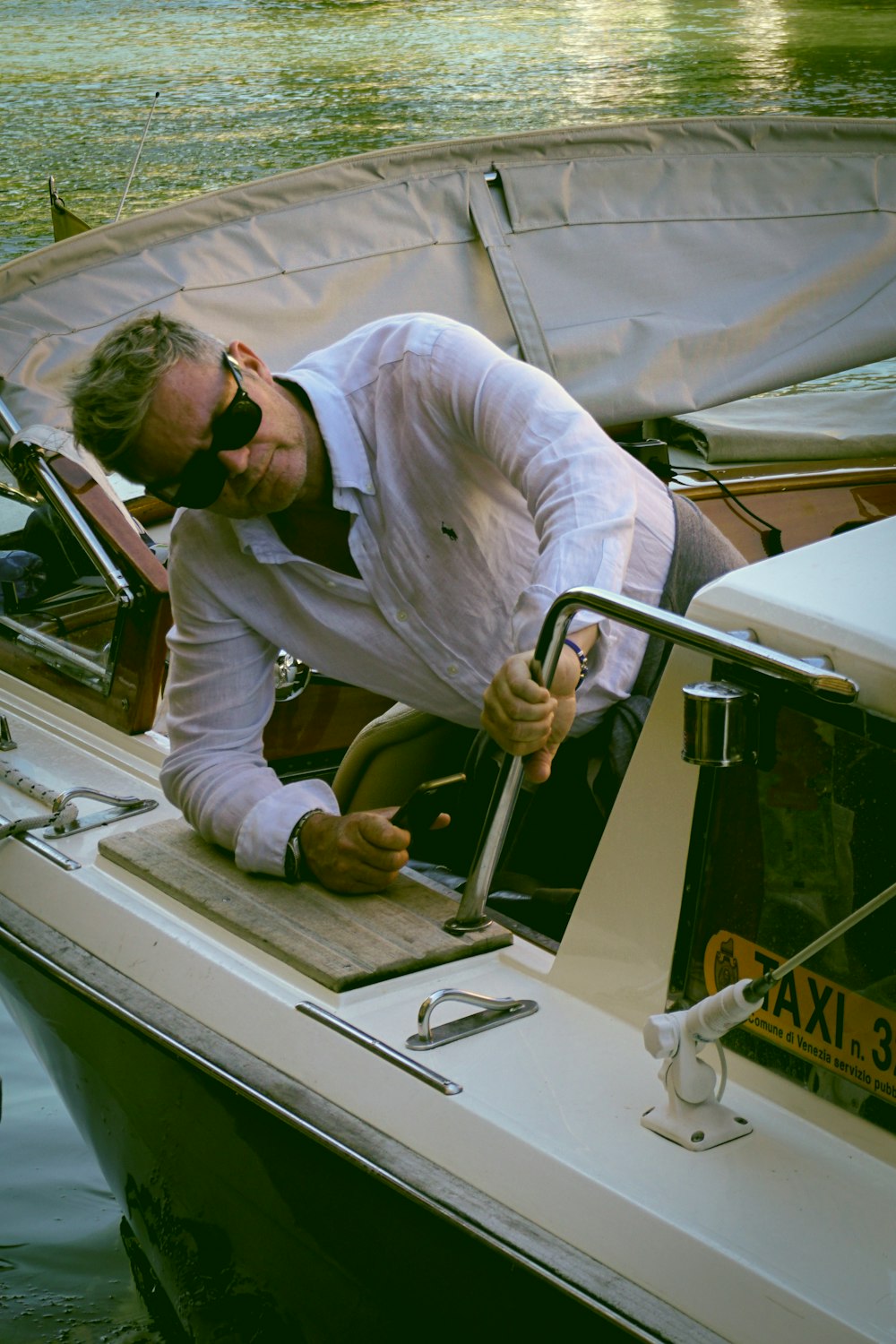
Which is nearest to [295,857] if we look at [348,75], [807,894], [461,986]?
[461,986]

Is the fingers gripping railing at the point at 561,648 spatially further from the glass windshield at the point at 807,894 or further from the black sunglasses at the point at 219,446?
the black sunglasses at the point at 219,446

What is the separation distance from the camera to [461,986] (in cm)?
161

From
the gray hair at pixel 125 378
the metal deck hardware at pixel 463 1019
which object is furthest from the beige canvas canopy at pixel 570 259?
the metal deck hardware at pixel 463 1019

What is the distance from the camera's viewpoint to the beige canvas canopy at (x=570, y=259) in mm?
2957

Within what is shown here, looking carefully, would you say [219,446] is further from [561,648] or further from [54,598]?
[54,598]

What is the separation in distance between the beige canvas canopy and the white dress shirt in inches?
40.3

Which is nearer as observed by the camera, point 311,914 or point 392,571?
point 311,914

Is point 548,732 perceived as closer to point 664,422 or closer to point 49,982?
point 49,982

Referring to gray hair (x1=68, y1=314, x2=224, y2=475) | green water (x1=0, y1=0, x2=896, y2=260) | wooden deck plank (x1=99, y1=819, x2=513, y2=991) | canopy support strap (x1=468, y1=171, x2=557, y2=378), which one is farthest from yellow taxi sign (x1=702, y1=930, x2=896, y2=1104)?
green water (x1=0, y1=0, x2=896, y2=260)

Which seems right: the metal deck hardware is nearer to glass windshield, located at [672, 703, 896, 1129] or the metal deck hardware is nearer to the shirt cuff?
glass windshield, located at [672, 703, 896, 1129]

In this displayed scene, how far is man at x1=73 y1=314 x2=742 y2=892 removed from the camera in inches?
68.4

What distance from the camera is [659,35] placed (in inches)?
653

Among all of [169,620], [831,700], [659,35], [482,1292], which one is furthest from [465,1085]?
[659,35]

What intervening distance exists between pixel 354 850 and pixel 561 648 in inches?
17.3
